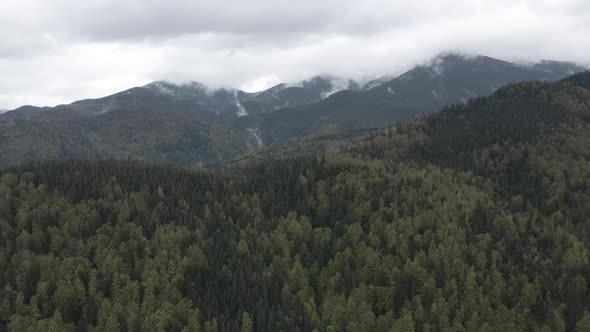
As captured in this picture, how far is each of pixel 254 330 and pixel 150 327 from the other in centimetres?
3453

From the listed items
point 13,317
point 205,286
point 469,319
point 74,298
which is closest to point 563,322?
point 469,319

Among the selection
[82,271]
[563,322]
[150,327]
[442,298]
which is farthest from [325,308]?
[82,271]

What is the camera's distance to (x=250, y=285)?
194 metres

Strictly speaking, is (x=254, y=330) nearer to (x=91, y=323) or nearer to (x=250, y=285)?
(x=250, y=285)

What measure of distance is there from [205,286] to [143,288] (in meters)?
23.5

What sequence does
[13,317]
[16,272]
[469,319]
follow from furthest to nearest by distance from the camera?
[16,272] → [469,319] → [13,317]

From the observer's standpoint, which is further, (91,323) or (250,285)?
(250,285)

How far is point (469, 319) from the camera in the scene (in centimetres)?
17750

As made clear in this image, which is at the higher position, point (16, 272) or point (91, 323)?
point (16, 272)

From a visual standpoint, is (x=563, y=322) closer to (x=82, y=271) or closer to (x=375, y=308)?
(x=375, y=308)

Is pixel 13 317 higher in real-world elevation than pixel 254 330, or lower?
higher

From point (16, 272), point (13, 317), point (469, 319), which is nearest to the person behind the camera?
point (13, 317)

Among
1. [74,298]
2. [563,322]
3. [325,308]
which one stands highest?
[74,298]

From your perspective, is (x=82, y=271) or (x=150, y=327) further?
(x=82, y=271)
